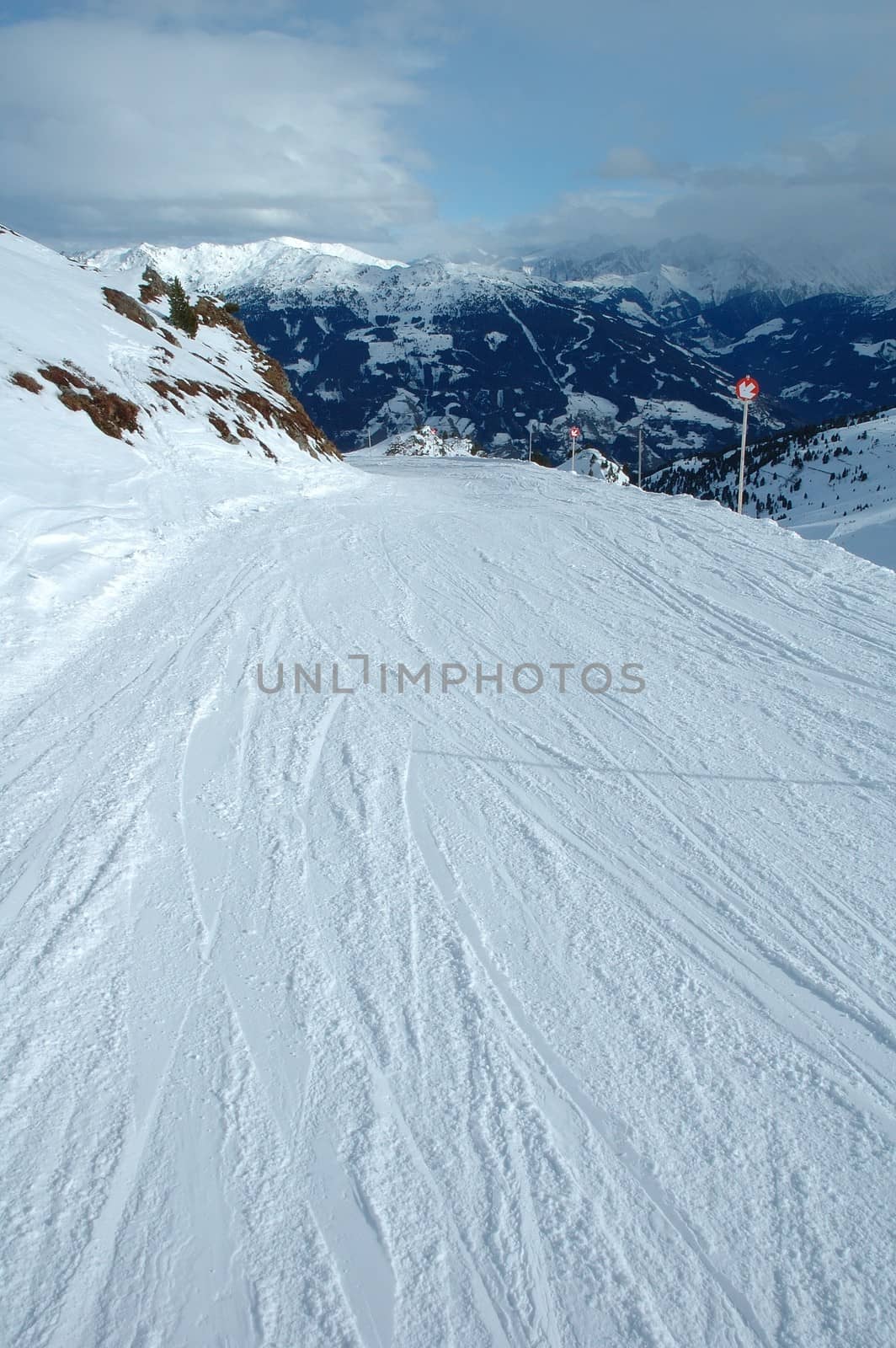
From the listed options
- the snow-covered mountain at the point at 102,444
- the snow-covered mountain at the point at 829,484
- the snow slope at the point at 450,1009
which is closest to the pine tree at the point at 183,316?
the snow-covered mountain at the point at 102,444

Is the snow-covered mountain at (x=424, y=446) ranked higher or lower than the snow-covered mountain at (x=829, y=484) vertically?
higher

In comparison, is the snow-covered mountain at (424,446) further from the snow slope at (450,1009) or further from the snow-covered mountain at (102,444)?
the snow slope at (450,1009)

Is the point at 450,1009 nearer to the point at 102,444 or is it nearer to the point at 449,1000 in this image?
the point at 449,1000

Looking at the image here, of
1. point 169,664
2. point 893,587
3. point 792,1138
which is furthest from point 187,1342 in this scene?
point 893,587

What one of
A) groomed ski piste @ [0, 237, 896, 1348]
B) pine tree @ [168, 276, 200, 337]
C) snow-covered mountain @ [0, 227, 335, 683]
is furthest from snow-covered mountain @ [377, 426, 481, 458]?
groomed ski piste @ [0, 237, 896, 1348]

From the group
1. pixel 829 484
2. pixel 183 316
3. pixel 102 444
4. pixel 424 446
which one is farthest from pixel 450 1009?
pixel 424 446

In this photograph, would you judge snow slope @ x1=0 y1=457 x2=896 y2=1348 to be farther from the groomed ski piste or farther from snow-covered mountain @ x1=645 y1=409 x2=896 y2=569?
snow-covered mountain @ x1=645 y1=409 x2=896 y2=569

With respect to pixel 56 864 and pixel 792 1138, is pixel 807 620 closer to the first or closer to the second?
pixel 792 1138
